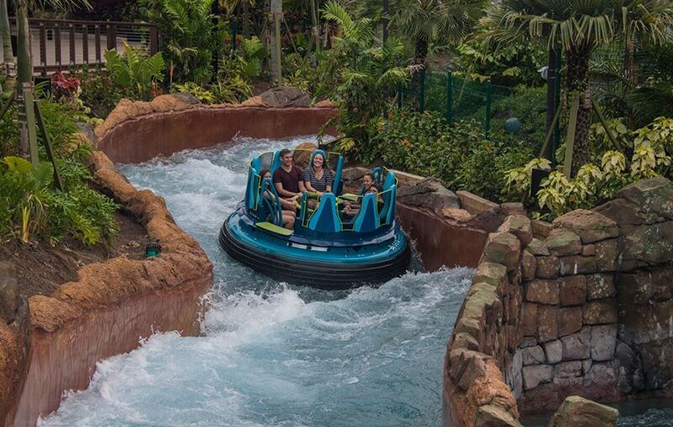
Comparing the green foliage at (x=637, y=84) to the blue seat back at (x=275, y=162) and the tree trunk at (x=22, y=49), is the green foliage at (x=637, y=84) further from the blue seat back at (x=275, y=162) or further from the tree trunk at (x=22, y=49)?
the tree trunk at (x=22, y=49)

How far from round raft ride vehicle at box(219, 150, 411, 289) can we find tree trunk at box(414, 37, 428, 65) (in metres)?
5.30

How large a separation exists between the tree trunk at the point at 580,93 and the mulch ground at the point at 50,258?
5.15 m

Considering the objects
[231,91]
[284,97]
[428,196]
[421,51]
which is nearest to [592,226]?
[428,196]

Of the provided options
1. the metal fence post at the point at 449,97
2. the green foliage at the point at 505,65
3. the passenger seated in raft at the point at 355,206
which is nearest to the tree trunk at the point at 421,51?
the green foliage at the point at 505,65

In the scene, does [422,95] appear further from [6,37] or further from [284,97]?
[6,37]

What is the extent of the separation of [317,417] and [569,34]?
516 cm

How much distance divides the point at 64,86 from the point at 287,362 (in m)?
9.37

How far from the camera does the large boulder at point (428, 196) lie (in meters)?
14.4

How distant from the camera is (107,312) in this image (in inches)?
382

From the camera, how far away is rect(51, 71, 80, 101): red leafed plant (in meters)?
19.0

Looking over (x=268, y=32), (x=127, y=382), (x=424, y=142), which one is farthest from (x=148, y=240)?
(x=268, y=32)

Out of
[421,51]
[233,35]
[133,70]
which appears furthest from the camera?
[233,35]

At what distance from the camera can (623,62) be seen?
13984 millimetres

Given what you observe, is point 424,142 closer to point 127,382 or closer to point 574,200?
point 574,200
